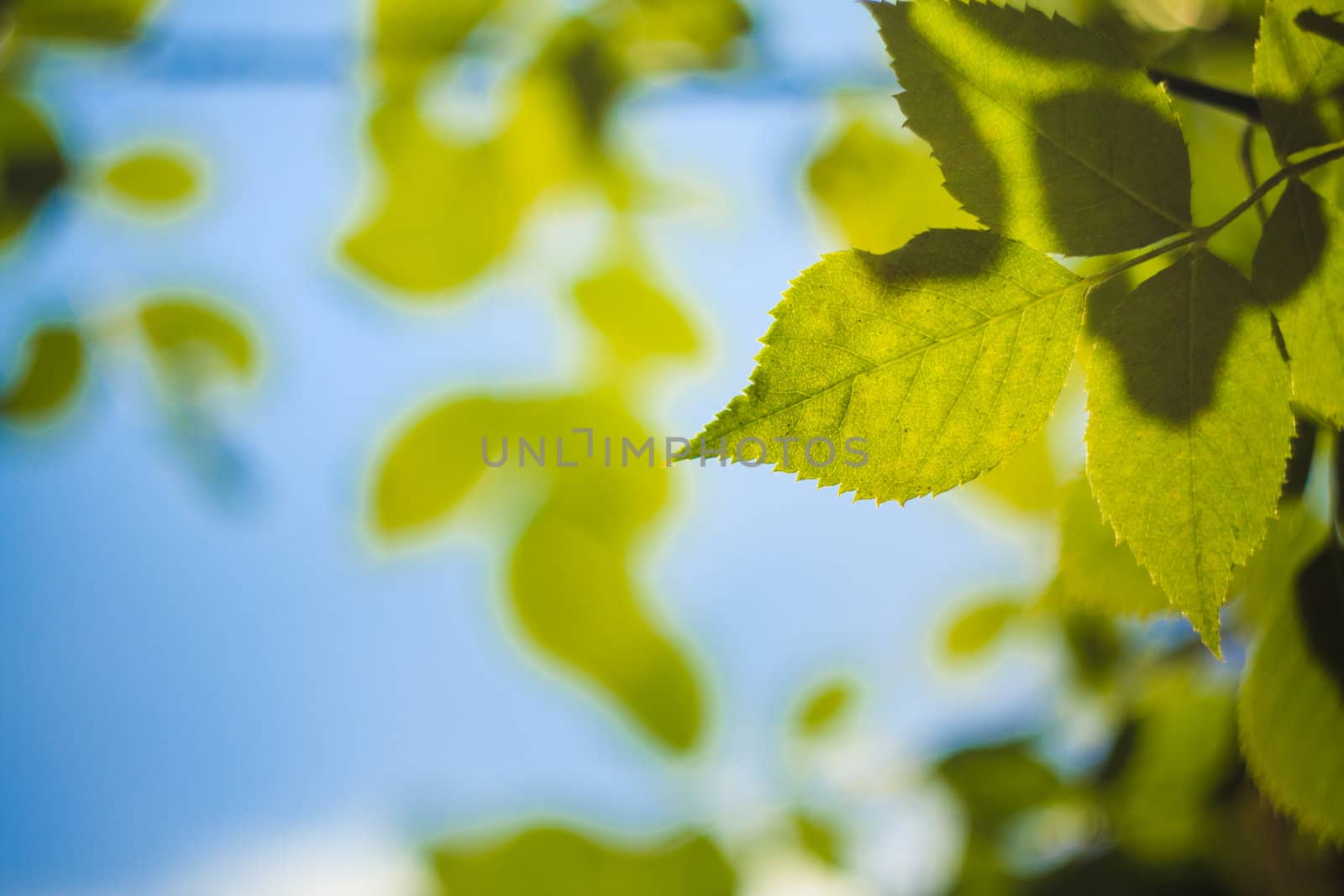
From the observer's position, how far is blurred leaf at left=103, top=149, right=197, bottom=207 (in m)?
1.23

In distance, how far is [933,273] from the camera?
0.44 m

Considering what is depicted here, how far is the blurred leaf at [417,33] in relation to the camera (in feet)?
3.44

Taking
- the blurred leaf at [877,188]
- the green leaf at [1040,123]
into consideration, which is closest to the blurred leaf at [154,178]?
the blurred leaf at [877,188]

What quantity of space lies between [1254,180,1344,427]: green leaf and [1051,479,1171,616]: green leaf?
233 millimetres

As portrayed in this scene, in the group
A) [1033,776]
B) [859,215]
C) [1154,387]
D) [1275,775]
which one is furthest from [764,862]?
[1154,387]

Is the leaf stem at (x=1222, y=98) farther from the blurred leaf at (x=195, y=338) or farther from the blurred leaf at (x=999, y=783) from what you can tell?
the blurred leaf at (x=195, y=338)

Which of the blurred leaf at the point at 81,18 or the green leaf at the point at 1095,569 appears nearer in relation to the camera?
the green leaf at the point at 1095,569

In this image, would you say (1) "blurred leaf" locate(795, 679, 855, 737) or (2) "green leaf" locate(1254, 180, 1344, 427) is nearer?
(2) "green leaf" locate(1254, 180, 1344, 427)

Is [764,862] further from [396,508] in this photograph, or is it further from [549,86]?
[549,86]

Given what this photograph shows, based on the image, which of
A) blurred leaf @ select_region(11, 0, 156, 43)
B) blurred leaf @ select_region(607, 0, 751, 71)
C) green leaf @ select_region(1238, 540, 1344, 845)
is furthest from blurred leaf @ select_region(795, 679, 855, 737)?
blurred leaf @ select_region(11, 0, 156, 43)

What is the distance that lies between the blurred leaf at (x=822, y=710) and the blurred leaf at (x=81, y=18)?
55.9 inches

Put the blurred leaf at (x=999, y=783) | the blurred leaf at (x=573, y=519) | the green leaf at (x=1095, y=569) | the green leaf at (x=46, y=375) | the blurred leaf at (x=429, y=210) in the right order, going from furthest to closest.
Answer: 1. the blurred leaf at (x=999, y=783)
2. the green leaf at (x=46, y=375)
3. the blurred leaf at (x=429, y=210)
4. the blurred leaf at (x=573, y=519)
5. the green leaf at (x=1095, y=569)

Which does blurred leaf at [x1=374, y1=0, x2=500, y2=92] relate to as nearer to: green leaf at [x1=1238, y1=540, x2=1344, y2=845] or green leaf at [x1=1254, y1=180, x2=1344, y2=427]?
green leaf at [x1=1254, y1=180, x2=1344, y2=427]

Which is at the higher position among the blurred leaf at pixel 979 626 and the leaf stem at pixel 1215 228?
the blurred leaf at pixel 979 626
